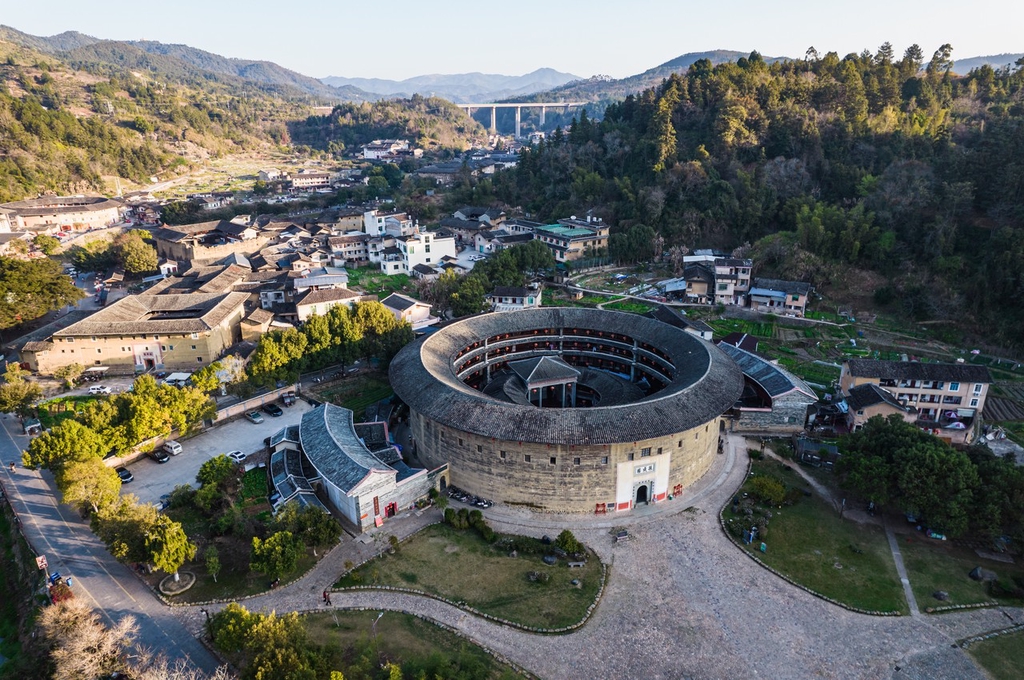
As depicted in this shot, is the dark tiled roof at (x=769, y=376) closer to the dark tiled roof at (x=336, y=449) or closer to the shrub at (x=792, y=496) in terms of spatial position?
the shrub at (x=792, y=496)

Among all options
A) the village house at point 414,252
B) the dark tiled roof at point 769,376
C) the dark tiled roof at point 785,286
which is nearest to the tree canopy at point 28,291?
the village house at point 414,252

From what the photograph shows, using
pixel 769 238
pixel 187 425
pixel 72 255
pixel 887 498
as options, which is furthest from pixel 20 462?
pixel 769 238

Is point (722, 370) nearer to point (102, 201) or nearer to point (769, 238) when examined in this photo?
point (769, 238)

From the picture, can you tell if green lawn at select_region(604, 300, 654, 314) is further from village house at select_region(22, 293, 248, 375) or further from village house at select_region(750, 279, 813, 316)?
village house at select_region(22, 293, 248, 375)

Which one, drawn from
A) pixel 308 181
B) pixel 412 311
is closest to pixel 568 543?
pixel 412 311

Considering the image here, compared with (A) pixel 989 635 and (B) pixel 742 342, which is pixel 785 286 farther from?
(A) pixel 989 635

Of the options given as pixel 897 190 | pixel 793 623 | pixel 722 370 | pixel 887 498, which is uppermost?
pixel 897 190
